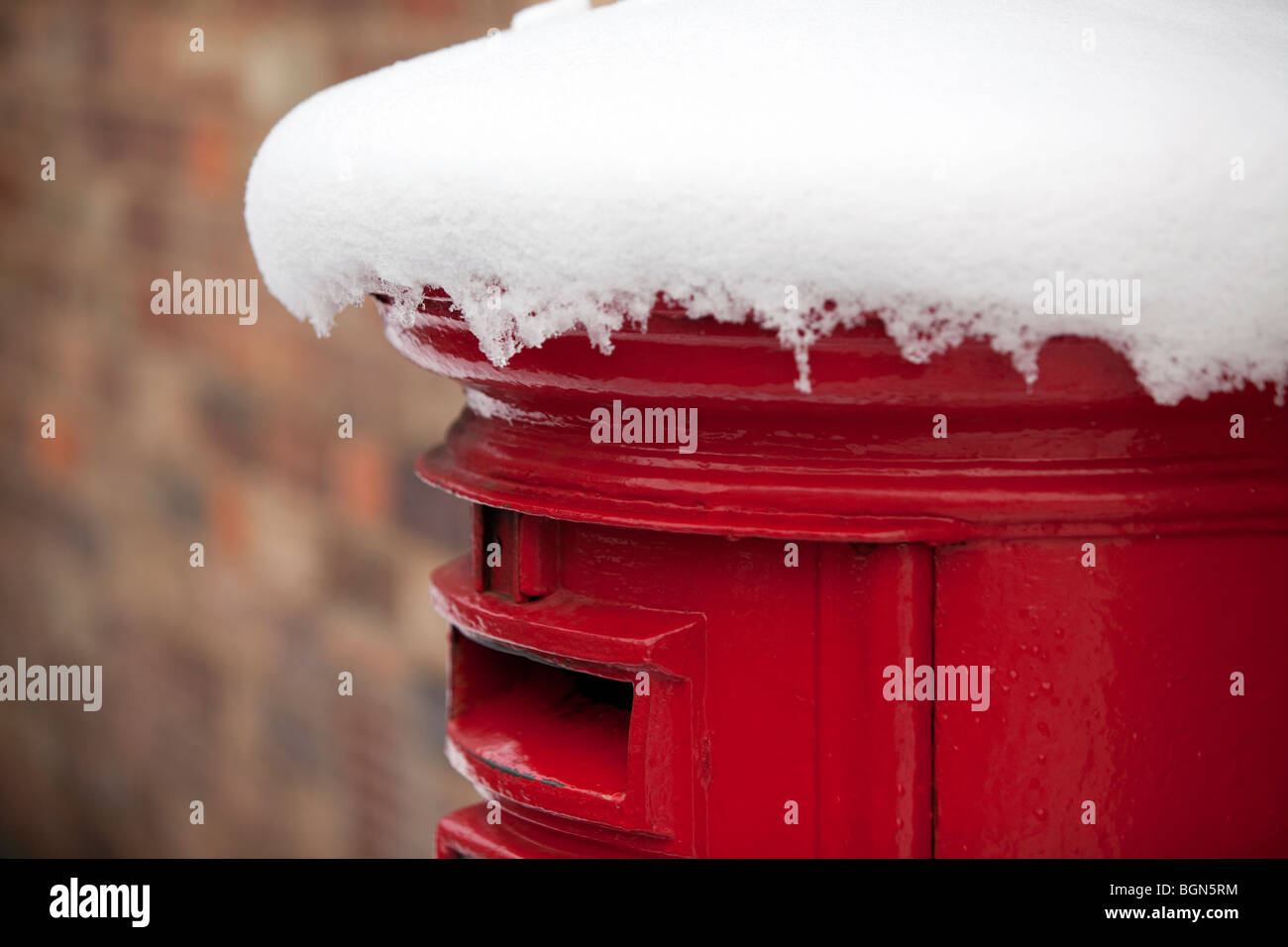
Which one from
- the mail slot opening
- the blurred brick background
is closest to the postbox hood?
the mail slot opening

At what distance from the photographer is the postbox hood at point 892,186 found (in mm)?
846

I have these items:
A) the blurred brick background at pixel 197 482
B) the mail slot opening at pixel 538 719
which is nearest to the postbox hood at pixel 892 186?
the mail slot opening at pixel 538 719

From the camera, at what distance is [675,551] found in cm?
105

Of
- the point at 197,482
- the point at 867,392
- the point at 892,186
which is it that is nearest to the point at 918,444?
the point at 867,392

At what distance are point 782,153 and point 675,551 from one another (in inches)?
13.4

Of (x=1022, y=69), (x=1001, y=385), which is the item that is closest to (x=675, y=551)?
(x=1001, y=385)

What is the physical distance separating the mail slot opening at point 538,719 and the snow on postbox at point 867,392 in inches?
0.6

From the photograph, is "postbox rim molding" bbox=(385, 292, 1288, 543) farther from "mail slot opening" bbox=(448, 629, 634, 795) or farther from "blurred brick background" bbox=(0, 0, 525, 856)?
"blurred brick background" bbox=(0, 0, 525, 856)

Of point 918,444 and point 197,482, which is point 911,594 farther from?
point 197,482

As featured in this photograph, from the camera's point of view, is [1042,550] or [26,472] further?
[26,472]

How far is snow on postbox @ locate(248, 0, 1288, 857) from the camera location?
0.86m

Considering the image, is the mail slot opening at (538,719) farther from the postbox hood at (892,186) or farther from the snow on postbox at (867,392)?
the postbox hood at (892,186)

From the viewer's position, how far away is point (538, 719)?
1223 millimetres
